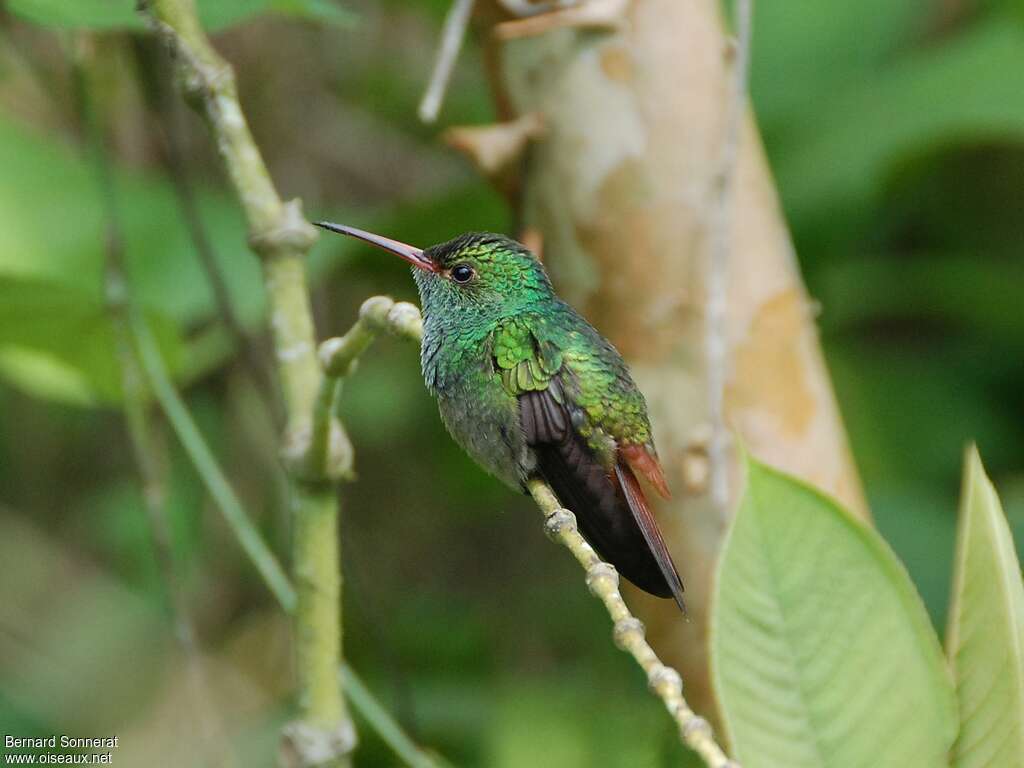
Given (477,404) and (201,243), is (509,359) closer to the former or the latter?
(477,404)

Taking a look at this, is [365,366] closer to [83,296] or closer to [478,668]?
[478,668]

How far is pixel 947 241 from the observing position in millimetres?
3465

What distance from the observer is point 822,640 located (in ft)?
3.67

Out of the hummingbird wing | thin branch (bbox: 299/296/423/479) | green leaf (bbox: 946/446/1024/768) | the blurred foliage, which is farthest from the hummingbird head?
the blurred foliage

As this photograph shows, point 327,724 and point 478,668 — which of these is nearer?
point 327,724

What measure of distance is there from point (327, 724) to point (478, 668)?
1.59 metres

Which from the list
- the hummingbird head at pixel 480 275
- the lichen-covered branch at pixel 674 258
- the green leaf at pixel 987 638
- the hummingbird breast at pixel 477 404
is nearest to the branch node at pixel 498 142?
the lichen-covered branch at pixel 674 258

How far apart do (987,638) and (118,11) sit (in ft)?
4.55

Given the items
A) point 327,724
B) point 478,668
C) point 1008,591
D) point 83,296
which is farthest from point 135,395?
point 1008,591

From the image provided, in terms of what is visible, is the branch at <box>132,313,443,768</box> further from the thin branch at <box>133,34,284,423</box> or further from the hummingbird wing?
the hummingbird wing

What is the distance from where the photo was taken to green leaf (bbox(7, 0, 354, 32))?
4.92 feet

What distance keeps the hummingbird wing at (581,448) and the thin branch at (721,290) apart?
1.46ft

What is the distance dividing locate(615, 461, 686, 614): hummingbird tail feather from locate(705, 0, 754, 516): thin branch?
0.51 meters

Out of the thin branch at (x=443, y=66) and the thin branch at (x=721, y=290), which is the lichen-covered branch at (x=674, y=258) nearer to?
the thin branch at (x=721, y=290)
